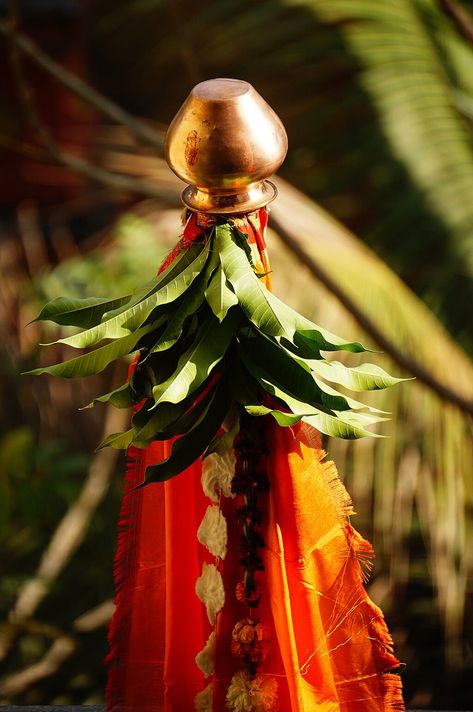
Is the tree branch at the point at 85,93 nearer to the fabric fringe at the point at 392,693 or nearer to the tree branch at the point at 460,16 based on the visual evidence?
the tree branch at the point at 460,16

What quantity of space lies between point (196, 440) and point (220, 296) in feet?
0.37

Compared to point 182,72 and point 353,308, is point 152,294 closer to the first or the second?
point 353,308

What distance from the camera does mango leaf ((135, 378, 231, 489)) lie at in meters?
0.78

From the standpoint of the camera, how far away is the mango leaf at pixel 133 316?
2.50 ft

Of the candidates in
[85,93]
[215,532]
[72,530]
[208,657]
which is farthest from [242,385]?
[72,530]

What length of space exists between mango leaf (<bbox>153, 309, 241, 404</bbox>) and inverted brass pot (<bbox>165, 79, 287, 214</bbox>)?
3.2 inches

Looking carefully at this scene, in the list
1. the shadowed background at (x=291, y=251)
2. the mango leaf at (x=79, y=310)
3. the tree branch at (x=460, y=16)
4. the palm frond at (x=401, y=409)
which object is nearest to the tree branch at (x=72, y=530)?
the shadowed background at (x=291, y=251)

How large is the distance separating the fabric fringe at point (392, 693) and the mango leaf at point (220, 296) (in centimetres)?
34

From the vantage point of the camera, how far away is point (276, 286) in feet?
5.64

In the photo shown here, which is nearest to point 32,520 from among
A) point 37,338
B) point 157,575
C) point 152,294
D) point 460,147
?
point 37,338

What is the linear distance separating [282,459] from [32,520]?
1.34 metres

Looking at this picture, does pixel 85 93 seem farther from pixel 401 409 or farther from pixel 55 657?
pixel 55 657

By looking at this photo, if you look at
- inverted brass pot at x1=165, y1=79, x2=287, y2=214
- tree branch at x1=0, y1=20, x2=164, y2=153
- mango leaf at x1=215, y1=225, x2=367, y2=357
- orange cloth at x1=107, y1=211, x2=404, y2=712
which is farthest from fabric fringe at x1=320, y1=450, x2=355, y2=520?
tree branch at x1=0, y1=20, x2=164, y2=153

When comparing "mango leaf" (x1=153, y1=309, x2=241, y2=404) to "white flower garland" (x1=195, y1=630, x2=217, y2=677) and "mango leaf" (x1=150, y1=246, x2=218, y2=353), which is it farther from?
"white flower garland" (x1=195, y1=630, x2=217, y2=677)
